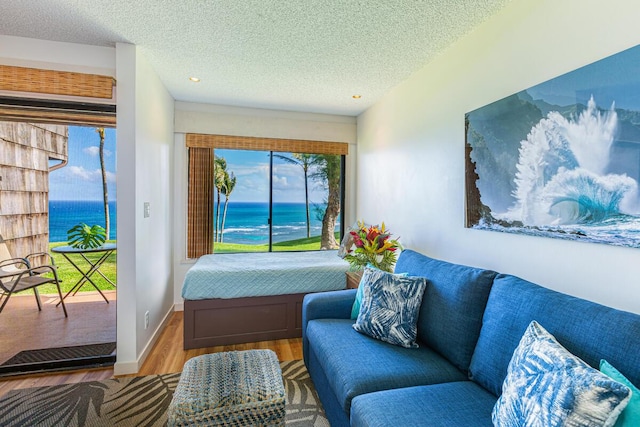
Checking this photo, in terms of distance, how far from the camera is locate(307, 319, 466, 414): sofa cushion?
1.46 metres

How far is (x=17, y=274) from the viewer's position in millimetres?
2695

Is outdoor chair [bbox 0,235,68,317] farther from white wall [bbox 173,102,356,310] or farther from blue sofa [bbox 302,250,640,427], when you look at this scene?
blue sofa [bbox 302,250,640,427]

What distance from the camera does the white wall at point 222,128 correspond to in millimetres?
3840

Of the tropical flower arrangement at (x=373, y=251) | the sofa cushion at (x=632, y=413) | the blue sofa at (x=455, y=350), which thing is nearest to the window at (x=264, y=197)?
the tropical flower arrangement at (x=373, y=251)

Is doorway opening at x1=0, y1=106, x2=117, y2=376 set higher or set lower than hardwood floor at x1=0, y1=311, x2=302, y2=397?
higher

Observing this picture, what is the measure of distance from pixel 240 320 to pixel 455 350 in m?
2.01

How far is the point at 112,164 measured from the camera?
2.67 metres

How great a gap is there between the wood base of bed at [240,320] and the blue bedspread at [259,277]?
77mm

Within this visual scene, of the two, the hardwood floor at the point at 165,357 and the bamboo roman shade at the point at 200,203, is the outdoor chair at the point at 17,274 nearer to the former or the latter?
the hardwood floor at the point at 165,357

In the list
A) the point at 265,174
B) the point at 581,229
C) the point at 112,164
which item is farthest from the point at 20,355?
the point at 581,229

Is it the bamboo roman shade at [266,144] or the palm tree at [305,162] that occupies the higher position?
the bamboo roman shade at [266,144]

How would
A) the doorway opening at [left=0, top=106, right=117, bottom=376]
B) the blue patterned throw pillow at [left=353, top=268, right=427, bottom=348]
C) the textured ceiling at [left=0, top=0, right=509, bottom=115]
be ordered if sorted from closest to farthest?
the blue patterned throw pillow at [left=353, top=268, right=427, bottom=348], the textured ceiling at [left=0, top=0, right=509, bottom=115], the doorway opening at [left=0, top=106, right=117, bottom=376]

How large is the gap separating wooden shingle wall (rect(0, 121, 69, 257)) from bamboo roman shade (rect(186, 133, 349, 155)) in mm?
1391

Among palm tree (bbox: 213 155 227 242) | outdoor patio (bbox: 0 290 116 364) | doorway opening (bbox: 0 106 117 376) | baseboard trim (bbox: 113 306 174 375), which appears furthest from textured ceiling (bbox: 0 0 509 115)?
baseboard trim (bbox: 113 306 174 375)
